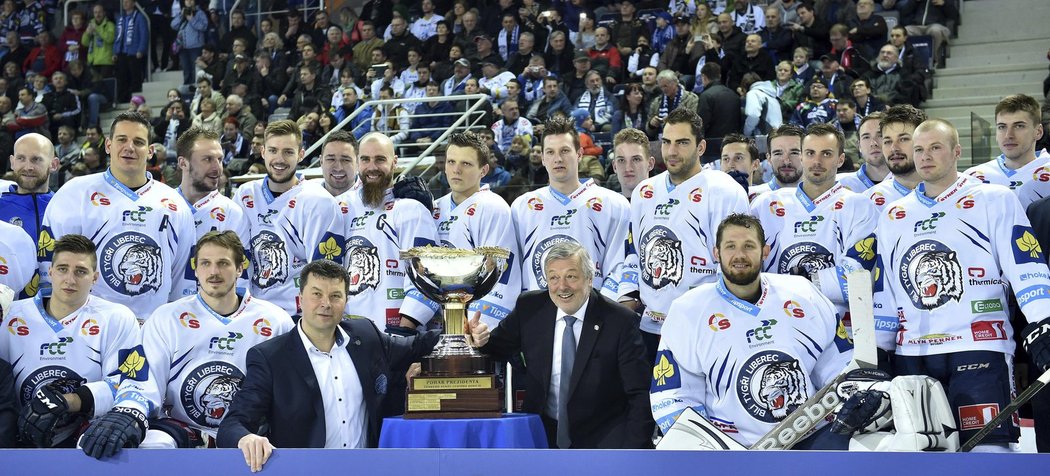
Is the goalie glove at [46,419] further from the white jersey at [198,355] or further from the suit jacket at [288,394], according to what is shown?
the suit jacket at [288,394]

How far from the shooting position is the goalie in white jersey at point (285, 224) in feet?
21.6

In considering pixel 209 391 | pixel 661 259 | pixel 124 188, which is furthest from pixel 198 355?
pixel 661 259

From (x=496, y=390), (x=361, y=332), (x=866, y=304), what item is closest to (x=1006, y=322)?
(x=866, y=304)

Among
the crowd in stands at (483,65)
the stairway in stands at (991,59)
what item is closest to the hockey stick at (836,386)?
the crowd in stands at (483,65)

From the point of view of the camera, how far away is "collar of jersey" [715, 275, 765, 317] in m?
5.23

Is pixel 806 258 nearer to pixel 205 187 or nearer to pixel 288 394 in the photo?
pixel 288 394

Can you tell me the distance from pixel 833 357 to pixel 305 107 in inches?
448

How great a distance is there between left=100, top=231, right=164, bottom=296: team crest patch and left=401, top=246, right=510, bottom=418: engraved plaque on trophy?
1.71m

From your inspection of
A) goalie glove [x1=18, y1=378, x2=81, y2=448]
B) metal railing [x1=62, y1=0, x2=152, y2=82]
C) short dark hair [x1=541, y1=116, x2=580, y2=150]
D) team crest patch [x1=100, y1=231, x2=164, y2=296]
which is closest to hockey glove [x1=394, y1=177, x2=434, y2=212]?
short dark hair [x1=541, y1=116, x2=580, y2=150]

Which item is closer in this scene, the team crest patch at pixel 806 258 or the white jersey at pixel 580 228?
the team crest patch at pixel 806 258

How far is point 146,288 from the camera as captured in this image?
630cm

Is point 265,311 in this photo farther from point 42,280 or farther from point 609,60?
point 609,60

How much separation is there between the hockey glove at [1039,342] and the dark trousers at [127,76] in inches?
614

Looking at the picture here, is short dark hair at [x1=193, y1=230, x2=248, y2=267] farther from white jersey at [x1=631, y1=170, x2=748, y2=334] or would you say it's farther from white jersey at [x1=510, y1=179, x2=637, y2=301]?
white jersey at [x1=631, y1=170, x2=748, y2=334]
